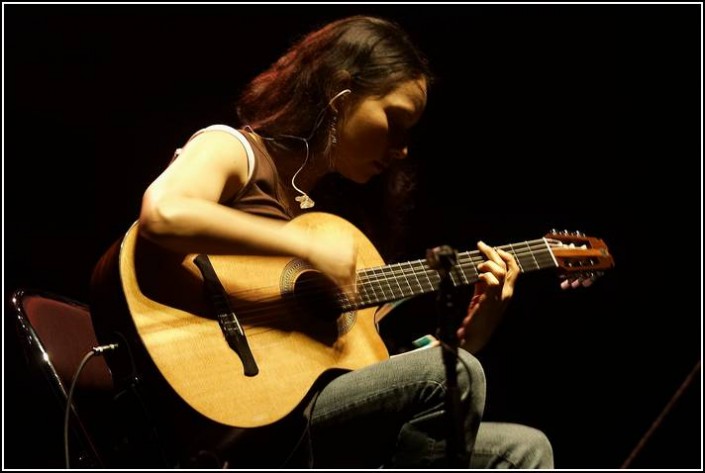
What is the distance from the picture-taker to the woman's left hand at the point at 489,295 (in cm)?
184

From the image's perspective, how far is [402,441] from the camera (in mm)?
1446

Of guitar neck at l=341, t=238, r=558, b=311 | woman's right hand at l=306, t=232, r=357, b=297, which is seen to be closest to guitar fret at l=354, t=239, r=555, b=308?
guitar neck at l=341, t=238, r=558, b=311

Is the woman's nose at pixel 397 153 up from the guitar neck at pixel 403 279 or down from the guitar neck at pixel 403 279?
up

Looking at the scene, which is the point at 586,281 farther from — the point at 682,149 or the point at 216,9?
the point at 216,9

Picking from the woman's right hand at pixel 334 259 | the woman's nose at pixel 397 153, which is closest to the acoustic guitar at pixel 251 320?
the woman's right hand at pixel 334 259

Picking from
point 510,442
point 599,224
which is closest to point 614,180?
point 599,224

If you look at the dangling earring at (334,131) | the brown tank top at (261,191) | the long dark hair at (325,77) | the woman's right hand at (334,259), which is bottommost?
the woman's right hand at (334,259)

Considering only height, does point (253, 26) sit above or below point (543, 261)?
above

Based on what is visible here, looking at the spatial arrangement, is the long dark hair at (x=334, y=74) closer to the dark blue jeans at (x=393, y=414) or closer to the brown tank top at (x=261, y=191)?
the brown tank top at (x=261, y=191)

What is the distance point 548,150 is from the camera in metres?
2.86

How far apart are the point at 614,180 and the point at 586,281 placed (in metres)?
0.96

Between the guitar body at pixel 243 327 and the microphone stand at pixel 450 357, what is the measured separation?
358mm

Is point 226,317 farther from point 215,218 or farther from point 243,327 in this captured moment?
point 215,218

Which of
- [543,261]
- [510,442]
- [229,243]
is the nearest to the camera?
[229,243]
